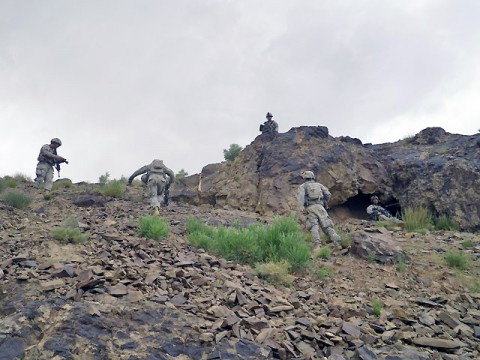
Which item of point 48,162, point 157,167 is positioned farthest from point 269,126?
point 48,162

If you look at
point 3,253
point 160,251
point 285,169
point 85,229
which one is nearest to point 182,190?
point 285,169

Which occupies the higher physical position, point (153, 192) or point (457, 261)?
point (153, 192)

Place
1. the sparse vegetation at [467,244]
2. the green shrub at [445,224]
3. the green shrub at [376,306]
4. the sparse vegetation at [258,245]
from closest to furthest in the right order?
the green shrub at [376,306] → the sparse vegetation at [258,245] → the sparse vegetation at [467,244] → the green shrub at [445,224]

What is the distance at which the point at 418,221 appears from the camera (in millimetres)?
12484

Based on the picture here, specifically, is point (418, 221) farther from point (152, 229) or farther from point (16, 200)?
point (16, 200)

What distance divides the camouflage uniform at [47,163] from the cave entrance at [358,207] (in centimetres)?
907

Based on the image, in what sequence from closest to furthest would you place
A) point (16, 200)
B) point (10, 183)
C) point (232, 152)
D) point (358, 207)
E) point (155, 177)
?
point (16, 200) → point (155, 177) → point (10, 183) → point (358, 207) → point (232, 152)

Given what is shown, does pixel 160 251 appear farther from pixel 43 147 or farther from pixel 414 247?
pixel 43 147

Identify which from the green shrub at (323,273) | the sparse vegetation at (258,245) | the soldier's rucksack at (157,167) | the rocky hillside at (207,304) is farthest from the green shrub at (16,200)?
the green shrub at (323,273)

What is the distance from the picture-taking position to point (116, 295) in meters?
5.10

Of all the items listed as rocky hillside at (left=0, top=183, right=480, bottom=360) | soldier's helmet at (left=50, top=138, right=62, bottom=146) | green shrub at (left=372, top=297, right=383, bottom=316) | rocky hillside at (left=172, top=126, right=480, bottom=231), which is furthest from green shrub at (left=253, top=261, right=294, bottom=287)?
soldier's helmet at (left=50, top=138, right=62, bottom=146)

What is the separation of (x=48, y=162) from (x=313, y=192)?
8.60m

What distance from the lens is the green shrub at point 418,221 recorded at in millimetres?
11981

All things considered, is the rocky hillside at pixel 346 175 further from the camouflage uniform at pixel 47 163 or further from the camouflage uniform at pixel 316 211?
the camouflage uniform at pixel 47 163
